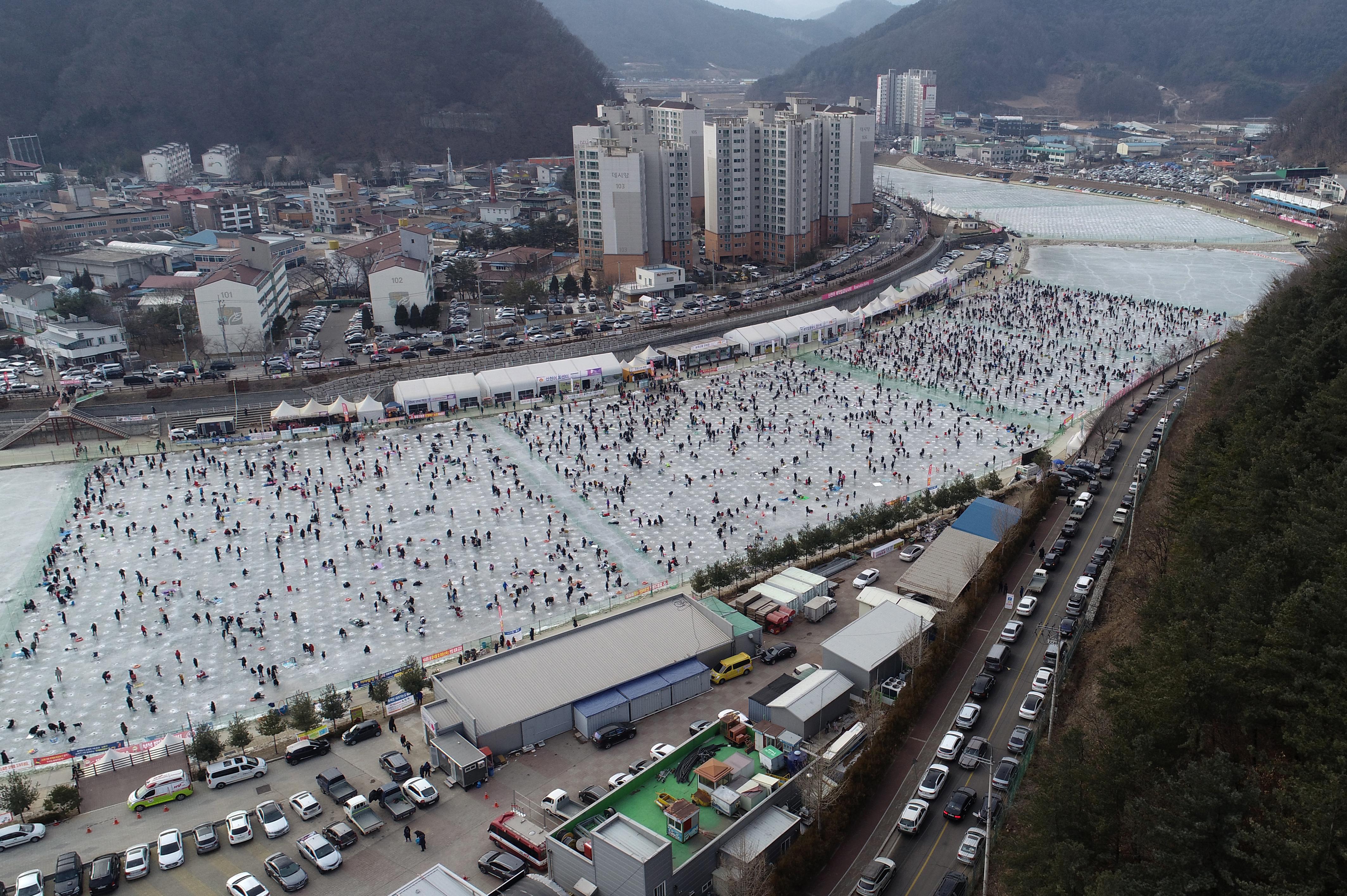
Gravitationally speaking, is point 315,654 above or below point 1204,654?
below

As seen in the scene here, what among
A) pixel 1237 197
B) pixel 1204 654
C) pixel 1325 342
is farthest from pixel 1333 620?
pixel 1237 197

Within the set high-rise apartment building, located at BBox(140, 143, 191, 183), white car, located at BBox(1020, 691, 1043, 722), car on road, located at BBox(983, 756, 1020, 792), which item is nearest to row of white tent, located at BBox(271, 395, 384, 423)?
white car, located at BBox(1020, 691, 1043, 722)

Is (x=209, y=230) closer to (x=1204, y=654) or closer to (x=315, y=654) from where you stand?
(x=315, y=654)

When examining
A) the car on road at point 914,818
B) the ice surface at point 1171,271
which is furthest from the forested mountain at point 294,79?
the car on road at point 914,818

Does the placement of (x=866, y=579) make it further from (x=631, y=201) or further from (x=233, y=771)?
(x=631, y=201)

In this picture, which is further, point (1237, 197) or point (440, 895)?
point (1237, 197)

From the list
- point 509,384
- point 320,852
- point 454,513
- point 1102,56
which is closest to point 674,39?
point 1102,56

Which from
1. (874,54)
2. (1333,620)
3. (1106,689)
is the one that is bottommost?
(1106,689)

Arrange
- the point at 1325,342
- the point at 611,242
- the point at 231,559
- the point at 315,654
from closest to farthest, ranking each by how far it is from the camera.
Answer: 1. the point at 1325,342
2. the point at 315,654
3. the point at 231,559
4. the point at 611,242
